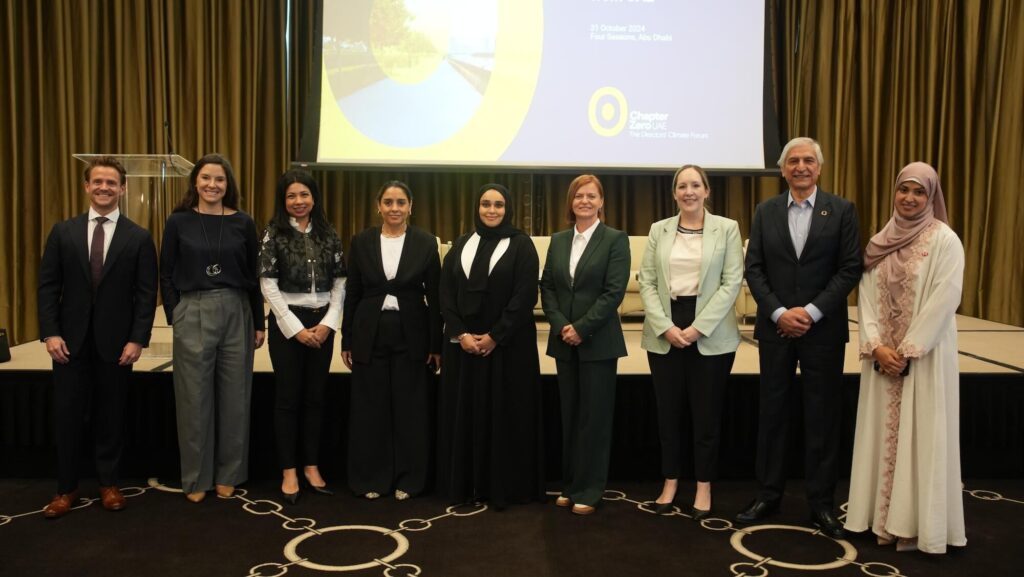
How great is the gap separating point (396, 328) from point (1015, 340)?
379cm

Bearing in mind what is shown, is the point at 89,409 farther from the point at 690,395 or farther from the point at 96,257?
the point at 690,395

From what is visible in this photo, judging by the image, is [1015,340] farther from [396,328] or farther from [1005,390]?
[396,328]

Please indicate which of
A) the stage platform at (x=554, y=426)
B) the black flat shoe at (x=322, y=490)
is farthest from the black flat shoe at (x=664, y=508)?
the black flat shoe at (x=322, y=490)

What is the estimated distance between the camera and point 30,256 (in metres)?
6.81

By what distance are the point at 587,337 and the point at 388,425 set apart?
90cm

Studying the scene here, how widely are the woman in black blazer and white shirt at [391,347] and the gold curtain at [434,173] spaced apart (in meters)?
3.71

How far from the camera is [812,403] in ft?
9.39

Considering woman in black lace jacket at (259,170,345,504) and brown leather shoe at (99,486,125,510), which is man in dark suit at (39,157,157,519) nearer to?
brown leather shoe at (99,486,125,510)

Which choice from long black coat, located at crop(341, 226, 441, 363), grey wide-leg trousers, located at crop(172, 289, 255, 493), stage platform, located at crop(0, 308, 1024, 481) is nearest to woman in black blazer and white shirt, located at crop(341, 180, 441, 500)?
long black coat, located at crop(341, 226, 441, 363)

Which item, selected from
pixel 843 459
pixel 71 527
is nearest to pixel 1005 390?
pixel 843 459

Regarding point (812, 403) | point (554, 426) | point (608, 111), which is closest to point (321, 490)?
A: point (554, 426)

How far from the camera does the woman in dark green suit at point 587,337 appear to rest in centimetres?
306

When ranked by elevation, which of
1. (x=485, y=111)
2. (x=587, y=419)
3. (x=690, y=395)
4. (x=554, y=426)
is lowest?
(x=554, y=426)

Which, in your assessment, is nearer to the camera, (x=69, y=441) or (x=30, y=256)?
(x=69, y=441)
